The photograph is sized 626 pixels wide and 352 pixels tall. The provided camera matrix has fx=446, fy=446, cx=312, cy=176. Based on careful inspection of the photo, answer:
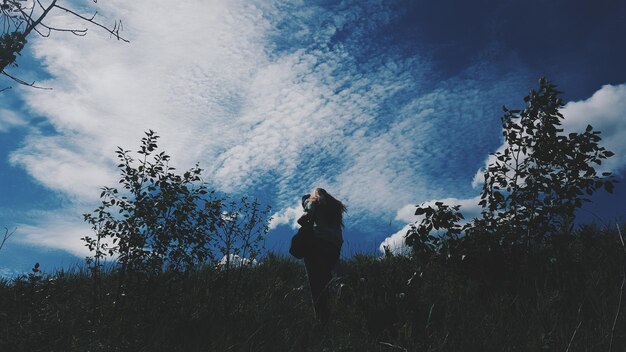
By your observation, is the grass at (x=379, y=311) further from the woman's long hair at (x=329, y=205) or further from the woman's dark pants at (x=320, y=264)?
the woman's long hair at (x=329, y=205)

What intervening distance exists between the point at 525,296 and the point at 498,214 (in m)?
1.20

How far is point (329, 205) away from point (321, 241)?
2.00 feet

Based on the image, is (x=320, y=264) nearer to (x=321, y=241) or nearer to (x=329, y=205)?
(x=321, y=241)

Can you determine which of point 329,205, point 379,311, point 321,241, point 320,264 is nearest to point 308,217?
point 321,241

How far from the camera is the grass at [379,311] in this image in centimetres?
375

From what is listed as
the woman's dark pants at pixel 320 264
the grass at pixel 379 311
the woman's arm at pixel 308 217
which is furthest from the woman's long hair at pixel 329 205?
the grass at pixel 379 311

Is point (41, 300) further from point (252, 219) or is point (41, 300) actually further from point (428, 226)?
point (428, 226)

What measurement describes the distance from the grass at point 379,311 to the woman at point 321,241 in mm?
382

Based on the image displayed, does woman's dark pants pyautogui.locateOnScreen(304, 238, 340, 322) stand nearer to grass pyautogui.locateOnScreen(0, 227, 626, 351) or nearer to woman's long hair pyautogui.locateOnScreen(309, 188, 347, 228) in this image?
grass pyautogui.locateOnScreen(0, 227, 626, 351)

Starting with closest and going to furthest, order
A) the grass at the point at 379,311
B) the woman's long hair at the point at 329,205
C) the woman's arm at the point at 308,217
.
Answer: the grass at the point at 379,311
the woman's arm at the point at 308,217
the woman's long hair at the point at 329,205

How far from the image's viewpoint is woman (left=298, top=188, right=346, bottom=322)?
5.77 metres

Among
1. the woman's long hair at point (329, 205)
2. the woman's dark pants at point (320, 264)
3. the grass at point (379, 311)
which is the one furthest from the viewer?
the woman's long hair at point (329, 205)

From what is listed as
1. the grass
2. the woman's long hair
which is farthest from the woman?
the grass

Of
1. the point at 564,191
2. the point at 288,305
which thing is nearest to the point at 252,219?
the point at 288,305
